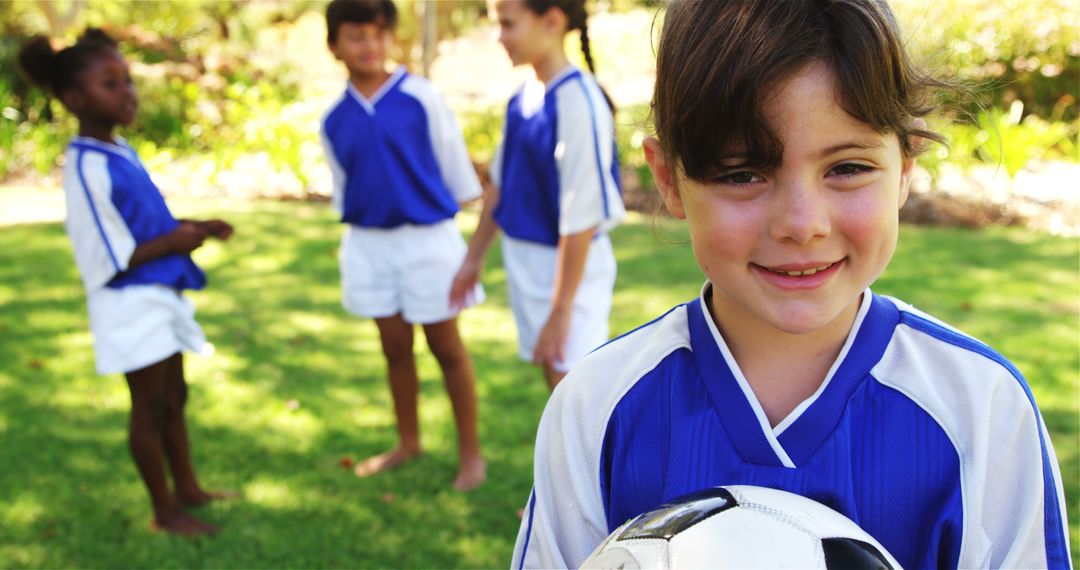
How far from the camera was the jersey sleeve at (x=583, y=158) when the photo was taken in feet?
10.5

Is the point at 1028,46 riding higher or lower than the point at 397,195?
higher

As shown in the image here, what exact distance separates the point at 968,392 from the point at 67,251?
685 cm

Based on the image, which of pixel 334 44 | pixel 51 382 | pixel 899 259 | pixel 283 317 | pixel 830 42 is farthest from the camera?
pixel 899 259

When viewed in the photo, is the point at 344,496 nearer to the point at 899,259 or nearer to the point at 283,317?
the point at 283,317

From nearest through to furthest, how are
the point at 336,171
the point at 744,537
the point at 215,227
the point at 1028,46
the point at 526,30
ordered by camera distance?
the point at 744,537 → the point at 526,30 → the point at 215,227 → the point at 336,171 → the point at 1028,46

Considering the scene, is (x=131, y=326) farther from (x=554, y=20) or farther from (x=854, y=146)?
(x=854, y=146)

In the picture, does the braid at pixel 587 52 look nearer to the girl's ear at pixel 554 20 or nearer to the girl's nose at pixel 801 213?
the girl's ear at pixel 554 20

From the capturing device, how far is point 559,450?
62.9 inches

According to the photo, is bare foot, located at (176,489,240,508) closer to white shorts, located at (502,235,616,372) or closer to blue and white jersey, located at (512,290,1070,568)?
white shorts, located at (502,235,616,372)

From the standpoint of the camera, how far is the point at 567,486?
1.58m

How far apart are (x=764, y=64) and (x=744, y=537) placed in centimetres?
61

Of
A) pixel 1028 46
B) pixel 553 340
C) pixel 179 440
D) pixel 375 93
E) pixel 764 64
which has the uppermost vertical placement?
pixel 764 64

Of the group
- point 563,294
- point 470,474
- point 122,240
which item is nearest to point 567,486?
point 563,294

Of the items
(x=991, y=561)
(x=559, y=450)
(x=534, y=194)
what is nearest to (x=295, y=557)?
(x=534, y=194)
